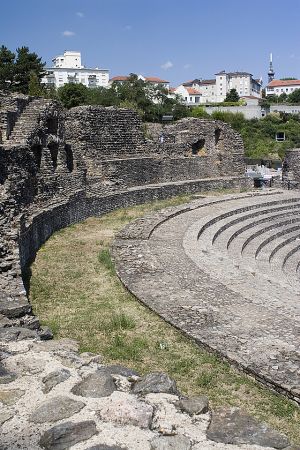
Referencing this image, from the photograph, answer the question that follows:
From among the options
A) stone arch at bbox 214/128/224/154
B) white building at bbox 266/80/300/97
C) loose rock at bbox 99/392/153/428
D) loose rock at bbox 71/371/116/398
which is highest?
white building at bbox 266/80/300/97

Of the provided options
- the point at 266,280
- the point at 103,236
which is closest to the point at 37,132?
the point at 103,236

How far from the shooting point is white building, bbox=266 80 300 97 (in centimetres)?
13459

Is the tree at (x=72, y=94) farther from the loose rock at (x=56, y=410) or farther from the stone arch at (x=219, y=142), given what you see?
the loose rock at (x=56, y=410)

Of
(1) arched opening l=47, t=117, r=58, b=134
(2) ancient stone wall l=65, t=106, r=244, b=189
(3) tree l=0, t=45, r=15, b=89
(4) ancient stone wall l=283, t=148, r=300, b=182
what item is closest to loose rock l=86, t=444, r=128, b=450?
(1) arched opening l=47, t=117, r=58, b=134

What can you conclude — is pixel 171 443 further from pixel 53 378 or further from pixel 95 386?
pixel 53 378

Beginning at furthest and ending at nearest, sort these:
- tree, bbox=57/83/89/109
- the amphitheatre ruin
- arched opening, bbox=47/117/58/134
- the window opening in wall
Answer: the window opening in wall, tree, bbox=57/83/89/109, arched opening, bbox=47/117/58/134, the amphitheatre ruin

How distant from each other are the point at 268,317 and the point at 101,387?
3273 millimetres

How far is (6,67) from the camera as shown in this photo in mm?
42938

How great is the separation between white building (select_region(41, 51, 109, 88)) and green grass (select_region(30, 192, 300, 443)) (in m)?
113

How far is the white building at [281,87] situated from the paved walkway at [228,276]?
4972 inches

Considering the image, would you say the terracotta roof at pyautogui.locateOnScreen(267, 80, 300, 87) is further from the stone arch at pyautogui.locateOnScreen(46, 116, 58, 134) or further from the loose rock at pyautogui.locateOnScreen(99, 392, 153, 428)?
the loose rock at pyautogui.locateOnScreen(99, 392, 153, 428)

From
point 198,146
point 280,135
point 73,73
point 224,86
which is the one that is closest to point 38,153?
point 198,146

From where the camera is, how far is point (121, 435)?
4.00 metres

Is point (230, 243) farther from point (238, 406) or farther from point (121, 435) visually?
point (121, 435)
